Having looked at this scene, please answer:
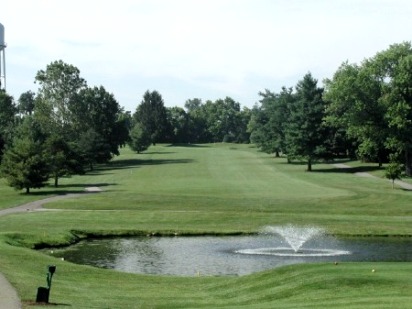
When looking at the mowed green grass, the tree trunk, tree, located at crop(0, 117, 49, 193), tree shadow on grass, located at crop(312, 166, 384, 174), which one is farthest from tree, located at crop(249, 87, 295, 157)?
tree, located at crop(0, 117, 49, 193)

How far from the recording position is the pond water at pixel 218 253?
34656 mm

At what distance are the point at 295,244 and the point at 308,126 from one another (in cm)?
5925

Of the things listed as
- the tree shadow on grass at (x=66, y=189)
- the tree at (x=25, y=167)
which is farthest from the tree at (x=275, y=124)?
the tree at (x=25, y=167)

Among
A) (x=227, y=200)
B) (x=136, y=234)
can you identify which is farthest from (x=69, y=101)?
(x=136, y=234)

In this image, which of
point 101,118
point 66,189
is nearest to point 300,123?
point 66,189

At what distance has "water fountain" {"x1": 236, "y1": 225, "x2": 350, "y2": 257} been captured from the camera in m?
38.9

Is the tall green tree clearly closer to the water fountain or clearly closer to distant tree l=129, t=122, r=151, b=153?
distant tree l=129, t=122, r=151, b=153

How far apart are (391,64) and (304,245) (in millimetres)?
55367

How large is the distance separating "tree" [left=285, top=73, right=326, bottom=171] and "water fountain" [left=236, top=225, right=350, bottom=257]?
5102cm

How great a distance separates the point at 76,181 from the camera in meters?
92.4

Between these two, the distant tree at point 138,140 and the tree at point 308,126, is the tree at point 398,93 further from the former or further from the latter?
the distant tree at point 138,140

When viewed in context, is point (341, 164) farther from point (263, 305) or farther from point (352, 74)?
point (263, 305)

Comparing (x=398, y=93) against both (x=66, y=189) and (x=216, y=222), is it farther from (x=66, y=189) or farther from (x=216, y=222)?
(x=216, y=222)

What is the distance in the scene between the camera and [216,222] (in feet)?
173
